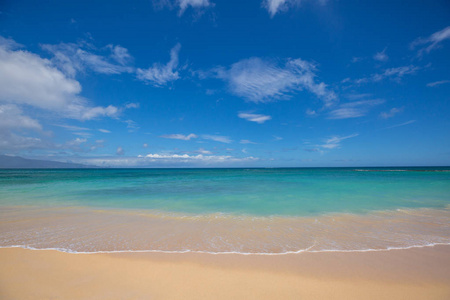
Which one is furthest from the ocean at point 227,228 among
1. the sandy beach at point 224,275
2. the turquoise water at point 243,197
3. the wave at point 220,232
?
the sandy beach at point 224,275

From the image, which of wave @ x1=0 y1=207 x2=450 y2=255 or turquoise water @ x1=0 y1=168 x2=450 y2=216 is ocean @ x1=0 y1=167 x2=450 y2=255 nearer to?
wave @ x1=0 y1=207 x2=450 y2=255

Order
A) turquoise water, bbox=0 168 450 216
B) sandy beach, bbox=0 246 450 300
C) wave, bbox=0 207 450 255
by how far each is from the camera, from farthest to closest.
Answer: turquoise water, bbox=0 168 450 216, wave, bbox=0 207 450 255, sandy beach, bbox=0 246 450 300

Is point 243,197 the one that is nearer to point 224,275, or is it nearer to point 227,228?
point 227,228

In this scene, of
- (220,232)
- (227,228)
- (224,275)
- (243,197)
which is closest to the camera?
(224,275)

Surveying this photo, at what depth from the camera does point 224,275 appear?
330 cm

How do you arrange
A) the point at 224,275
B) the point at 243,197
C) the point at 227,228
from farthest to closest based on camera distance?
the point at 243,197 → the point at 227,228 → the point at 224,275

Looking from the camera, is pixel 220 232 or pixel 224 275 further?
pixel 220 232

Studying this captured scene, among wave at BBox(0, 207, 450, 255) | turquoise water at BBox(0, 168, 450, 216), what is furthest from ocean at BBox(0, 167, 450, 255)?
turquoise water at BBox(0, 168, 450, 216)

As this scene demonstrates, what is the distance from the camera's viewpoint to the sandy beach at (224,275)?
2826 millimetres

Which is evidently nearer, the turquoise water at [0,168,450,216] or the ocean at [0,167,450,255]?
the ocean at [0,167,450,255]

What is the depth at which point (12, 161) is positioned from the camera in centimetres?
18750

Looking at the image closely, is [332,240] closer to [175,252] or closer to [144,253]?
[175,252]

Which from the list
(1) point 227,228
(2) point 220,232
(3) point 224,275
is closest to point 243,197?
(1) point 227,228

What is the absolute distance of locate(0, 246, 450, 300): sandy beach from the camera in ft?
9.27
